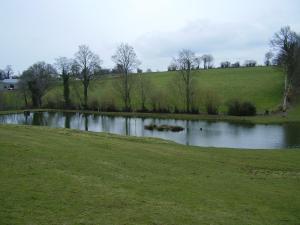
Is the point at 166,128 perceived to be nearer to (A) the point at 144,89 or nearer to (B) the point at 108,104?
(A) the point at 144,89

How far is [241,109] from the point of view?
62.3 m

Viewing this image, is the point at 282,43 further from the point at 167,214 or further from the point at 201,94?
the point at 167,214

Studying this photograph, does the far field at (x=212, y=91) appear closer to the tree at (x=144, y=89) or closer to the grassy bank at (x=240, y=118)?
the tree at (x=144, y=89)

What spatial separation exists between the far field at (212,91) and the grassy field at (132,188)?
48461 millimetres

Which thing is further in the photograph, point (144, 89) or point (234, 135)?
point (144, 89)

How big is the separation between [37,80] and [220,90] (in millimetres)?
43011

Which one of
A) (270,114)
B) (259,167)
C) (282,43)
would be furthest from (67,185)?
(282,43)

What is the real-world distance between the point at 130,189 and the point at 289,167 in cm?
1181

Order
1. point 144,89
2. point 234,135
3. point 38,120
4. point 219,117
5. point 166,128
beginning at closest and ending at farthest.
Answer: point 234,135
point 166,128
point 219,117
point 38,120
point 144,89

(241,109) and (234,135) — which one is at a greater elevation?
(241,109)

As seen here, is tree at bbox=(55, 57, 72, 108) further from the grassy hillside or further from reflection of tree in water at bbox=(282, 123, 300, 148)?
reflection of tree in water at bbox=(282, 123, 300, 148)

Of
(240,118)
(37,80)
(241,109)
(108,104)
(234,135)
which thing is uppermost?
(37,80)

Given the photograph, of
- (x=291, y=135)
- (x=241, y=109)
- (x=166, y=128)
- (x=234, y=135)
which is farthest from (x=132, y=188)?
(x=241, y=109)

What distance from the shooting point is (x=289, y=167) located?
20.7 meters
